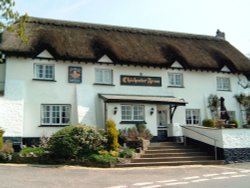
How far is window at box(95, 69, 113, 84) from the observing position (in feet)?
71.7

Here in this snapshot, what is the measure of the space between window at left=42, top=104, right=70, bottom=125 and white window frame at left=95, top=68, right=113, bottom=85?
2874mm

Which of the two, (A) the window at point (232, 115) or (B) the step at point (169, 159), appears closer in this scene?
(B) the step at point (169, 159)

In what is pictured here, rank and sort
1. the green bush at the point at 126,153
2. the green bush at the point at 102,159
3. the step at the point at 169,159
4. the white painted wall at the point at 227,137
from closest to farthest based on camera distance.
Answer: the green bush at the point at 102,159 < the green bush at the point at 126,153 < the step at the point at 169,159 < the white painted wall at the point at 227,137

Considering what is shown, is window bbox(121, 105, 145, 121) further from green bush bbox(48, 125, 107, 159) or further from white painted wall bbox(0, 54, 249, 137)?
green bush bbox(48, 125, 107, 159)

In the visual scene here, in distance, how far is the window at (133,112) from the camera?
21297 mm

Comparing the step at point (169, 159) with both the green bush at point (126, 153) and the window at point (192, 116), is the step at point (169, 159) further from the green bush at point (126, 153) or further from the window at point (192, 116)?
the window at point (192, 116)

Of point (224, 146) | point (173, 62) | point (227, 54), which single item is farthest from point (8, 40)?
point (227, 54)

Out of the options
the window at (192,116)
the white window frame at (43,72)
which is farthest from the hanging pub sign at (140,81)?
the white window frame at (43,72)

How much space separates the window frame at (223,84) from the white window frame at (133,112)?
7204 mm

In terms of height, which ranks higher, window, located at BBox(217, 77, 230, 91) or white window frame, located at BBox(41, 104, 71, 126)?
window, located at BBox(217, 77, 230, 91)

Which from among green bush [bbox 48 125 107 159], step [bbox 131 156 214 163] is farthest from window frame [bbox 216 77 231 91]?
green bush [bbox 48 125 107 159]

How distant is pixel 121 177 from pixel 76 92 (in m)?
9.46

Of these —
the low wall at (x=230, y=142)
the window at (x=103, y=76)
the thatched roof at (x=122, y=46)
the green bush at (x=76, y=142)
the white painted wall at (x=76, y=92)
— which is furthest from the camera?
the window at (x=103, y=76)

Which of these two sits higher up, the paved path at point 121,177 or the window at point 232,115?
the window at point 232,115
